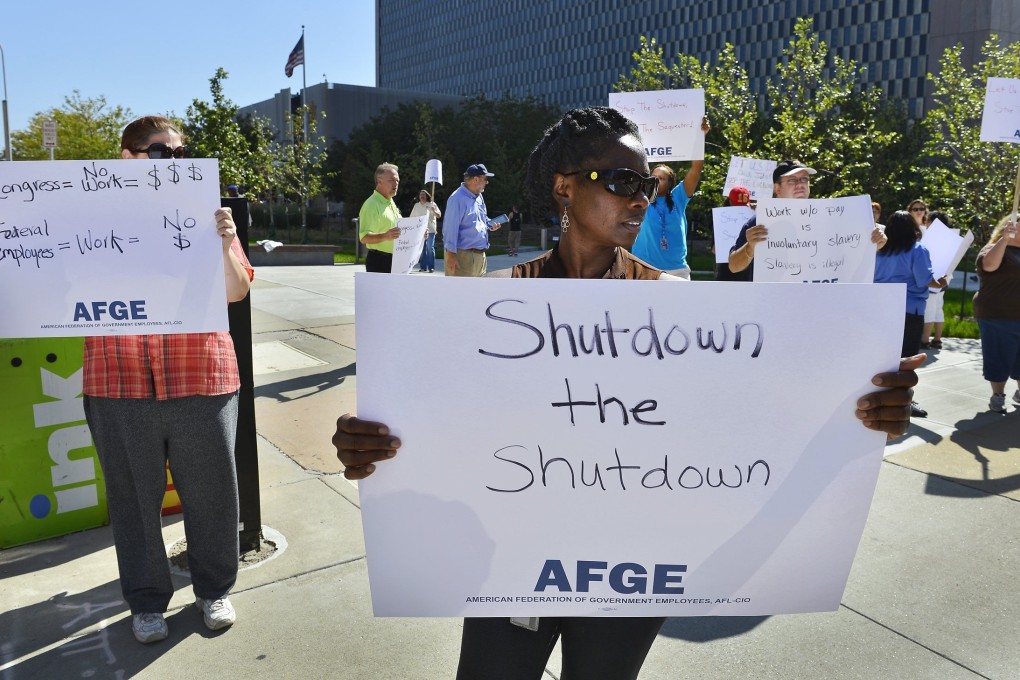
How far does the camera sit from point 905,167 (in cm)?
3422

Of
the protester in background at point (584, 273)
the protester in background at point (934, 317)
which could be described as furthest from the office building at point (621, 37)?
the protester in background at point (584, 273)

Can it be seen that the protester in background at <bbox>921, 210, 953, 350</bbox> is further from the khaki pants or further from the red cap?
the khaki pants

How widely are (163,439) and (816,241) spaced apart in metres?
4.21

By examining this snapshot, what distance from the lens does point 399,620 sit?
3.33 meters

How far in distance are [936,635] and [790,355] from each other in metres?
2.38

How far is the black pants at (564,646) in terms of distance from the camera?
183 centimetres

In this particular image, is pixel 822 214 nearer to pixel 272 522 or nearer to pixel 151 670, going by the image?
pixel 272 522

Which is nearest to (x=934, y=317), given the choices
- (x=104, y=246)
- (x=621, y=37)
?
(x=104, y=246)

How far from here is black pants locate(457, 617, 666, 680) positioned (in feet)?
6.00

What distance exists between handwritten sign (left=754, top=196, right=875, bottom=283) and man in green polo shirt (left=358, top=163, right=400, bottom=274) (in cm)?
391

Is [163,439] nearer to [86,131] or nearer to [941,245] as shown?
[941,245]

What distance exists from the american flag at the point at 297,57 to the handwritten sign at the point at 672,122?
42.3 meters

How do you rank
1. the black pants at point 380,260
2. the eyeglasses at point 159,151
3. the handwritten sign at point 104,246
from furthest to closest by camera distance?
the black pants at point 380,260
the eyeglasses at point 159,151
the handwritten sign at point 104,246

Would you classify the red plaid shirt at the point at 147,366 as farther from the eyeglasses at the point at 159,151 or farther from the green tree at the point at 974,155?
the green tree at the point at 974,155
